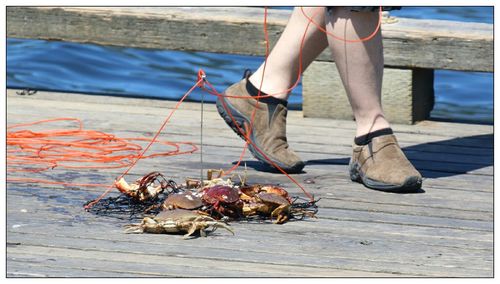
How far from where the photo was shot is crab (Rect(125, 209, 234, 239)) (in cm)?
379

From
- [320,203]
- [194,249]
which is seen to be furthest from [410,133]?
[194,249]

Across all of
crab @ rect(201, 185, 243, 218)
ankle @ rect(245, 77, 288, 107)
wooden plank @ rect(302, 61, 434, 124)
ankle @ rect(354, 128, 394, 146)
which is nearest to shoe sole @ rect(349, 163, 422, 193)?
ankle @ rect(354, 128, 394, 146)

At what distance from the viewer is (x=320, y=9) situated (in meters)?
4.67

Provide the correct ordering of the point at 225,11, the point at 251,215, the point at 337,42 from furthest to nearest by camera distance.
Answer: the point at 225,11 → the point at 337,42 → the point at 251,215

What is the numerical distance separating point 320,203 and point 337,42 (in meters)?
0.66

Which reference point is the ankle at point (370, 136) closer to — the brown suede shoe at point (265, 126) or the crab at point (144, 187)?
the brown suede shoe at point (265, 126)

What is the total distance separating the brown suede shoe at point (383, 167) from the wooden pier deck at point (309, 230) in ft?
0.14

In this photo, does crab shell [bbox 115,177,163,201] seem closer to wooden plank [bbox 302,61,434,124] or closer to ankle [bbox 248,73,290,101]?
ankle [bbox 248,73,290,101]

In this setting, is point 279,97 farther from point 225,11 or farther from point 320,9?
point 225,11

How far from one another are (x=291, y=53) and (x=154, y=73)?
6.98 meters

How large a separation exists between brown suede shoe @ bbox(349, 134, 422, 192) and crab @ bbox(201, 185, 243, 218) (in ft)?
2.26

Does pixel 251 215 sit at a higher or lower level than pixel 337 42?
lower

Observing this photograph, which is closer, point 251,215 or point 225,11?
point 251,215

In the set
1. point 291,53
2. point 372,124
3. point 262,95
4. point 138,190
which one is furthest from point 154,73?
point 138,190
